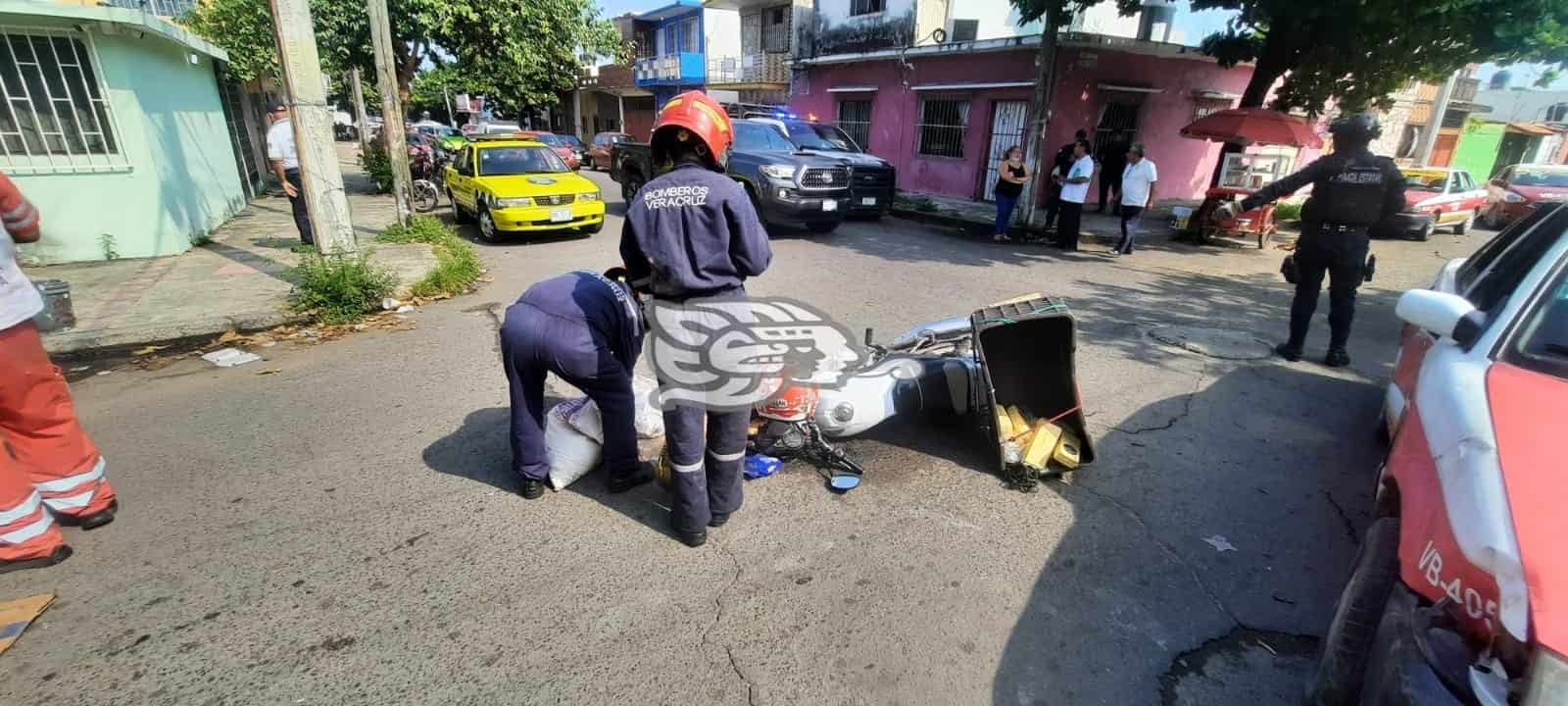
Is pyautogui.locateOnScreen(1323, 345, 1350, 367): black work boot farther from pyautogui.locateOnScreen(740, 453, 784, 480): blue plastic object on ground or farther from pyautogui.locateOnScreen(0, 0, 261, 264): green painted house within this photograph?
pyautogui.locateOnScreen(0, 0, 261, 264): green painted house

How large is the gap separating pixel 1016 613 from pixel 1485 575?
1.41 metres

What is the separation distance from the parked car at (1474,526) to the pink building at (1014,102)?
40.1 feet

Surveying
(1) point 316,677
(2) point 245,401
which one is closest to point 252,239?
(2) point 245,401

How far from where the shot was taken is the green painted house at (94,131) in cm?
718

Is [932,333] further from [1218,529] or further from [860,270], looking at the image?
[860,270]

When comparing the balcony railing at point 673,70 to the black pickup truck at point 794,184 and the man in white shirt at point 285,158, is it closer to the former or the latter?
the black pickup truck at point 794,184

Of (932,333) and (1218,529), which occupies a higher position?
(932,333)

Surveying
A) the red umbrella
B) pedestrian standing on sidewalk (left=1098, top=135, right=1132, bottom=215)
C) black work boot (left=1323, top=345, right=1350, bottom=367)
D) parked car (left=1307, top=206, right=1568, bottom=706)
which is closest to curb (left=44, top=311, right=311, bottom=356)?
parked car (left=1307, top=206, right=1568, bottom=706)

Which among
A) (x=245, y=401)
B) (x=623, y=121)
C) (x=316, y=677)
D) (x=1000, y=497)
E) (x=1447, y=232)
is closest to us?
(x=316, y=677)

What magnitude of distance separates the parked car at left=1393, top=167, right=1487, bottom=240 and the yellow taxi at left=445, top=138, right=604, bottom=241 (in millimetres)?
15020

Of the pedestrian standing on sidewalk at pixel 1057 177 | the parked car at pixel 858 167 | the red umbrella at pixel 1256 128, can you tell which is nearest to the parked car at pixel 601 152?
the parked car at pixel 858 167

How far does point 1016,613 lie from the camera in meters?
2.64

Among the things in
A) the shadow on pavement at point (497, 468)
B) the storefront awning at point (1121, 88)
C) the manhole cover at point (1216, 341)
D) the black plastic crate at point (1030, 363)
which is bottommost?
the manhole cover at point (1216, 341)

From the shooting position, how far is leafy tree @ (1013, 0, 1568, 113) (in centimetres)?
787
